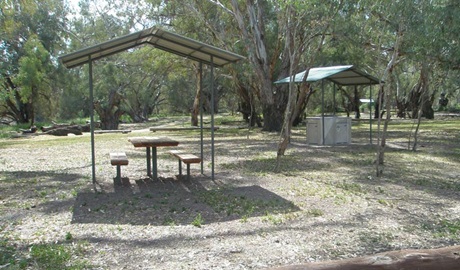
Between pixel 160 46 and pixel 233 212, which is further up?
pixel 160 46

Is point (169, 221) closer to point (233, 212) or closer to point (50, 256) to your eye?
point (233, 212)

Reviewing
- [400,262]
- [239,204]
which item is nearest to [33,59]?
[239,204]

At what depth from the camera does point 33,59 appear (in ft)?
88.0

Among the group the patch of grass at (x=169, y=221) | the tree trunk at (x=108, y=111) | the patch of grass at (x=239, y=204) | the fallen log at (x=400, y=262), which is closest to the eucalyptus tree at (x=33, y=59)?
the tree trunk at (x=108, y=111)

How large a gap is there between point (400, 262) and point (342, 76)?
44.0 feet

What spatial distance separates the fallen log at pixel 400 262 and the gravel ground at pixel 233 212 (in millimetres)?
1052

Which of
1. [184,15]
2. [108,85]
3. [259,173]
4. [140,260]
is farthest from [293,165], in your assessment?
[108,85]

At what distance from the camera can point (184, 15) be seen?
73.3ft

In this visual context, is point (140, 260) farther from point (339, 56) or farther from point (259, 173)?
point (339, 56)

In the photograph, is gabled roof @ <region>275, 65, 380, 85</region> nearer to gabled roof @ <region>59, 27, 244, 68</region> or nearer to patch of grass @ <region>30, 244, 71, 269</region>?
gabled roof @ <region>59, 27, 244, 68</region>

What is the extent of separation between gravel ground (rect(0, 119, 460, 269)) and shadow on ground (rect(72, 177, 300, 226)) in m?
0.02

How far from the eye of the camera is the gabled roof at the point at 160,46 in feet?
23.6

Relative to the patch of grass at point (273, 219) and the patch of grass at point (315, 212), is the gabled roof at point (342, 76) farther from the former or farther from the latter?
the patch of grass at point (273, 219)

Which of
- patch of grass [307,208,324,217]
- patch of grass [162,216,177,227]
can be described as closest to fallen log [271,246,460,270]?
patch of grass [307,208,324,217]
